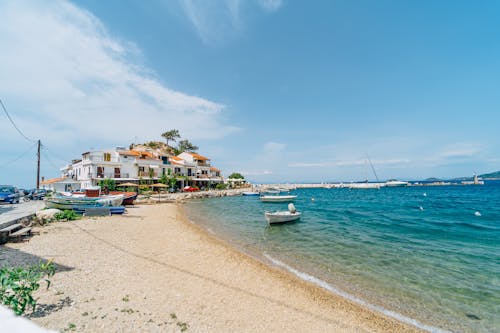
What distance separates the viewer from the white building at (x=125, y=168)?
4100 cm

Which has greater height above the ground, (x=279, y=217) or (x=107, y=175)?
(x=107, y=175)

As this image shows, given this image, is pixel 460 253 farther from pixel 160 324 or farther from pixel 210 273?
pixel 160 324

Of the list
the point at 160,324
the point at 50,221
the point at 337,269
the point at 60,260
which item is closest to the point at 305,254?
the point at 337,269

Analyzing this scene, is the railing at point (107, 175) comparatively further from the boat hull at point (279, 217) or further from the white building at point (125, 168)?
the boat hull at point (279, 217)

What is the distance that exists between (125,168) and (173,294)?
44.3 meters

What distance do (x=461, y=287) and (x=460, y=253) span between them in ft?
17.8

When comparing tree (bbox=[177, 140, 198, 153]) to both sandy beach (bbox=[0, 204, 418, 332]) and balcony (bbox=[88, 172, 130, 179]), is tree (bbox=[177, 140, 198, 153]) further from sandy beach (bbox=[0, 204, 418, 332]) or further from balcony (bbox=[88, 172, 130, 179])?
sandy beach (bbox=[0, 204, 418, 332])

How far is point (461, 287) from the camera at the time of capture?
8664 mm

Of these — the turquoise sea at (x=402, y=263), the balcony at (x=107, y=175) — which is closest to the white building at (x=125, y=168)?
the balcony at (x=107, y=175)

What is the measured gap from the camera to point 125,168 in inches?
1748

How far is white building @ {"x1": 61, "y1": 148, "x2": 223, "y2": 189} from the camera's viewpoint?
41.0 m

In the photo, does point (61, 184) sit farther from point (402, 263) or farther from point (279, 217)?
point (402, 263)

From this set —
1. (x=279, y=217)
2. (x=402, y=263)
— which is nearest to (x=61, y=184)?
(x=279, y=217)

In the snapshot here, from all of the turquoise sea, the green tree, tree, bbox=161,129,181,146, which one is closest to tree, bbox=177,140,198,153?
tree, bbox=161,129,181,146
